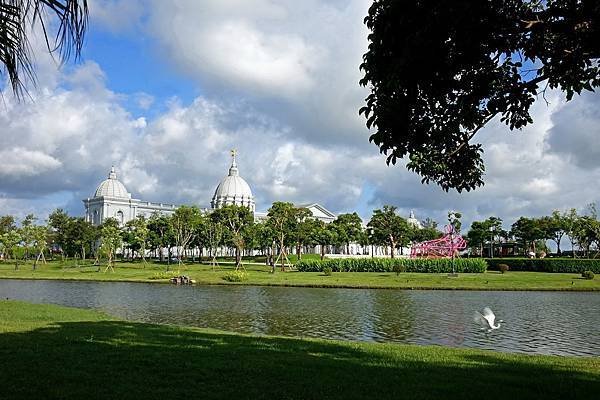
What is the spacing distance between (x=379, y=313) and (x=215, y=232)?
64.1 meters

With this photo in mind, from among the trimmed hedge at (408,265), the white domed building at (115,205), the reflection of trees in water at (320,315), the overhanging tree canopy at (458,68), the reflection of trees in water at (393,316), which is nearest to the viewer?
the overhanging tree canopy at (458,68)

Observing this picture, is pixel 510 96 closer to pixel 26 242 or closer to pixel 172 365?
pixel 172 365

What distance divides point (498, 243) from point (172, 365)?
11391 centimetres

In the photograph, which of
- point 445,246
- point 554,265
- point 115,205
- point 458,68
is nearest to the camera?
point 458,68

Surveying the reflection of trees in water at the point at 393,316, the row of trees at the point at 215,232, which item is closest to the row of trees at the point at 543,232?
the row of trees at the point at 215,232

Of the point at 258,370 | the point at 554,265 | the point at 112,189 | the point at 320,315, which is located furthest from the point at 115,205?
the point at 258,370

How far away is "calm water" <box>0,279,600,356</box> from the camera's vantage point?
19.3m

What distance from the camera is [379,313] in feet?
86.3

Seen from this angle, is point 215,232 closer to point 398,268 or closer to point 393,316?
point 398,268

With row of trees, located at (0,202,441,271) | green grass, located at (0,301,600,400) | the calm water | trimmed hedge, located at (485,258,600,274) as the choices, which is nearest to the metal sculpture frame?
trimmed hedge, located at (485,258,600,274)

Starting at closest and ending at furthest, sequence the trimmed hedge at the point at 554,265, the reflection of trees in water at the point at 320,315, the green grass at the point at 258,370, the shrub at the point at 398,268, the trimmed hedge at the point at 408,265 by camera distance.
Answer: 1. the green grass at the point at 258,370
2. the reflection of trees in water at the point at 320,315
3. the shrub at the point at 398,268
4. the trimmed hedge at the point at 408,265
5. the trimmed hedge at the point at 554,265

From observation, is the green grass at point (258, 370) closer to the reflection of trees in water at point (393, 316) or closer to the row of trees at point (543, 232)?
the reflection of trees in water at point (393, 316)

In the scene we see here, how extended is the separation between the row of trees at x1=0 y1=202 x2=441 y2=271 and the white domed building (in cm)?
3424

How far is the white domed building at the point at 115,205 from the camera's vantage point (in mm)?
148750
